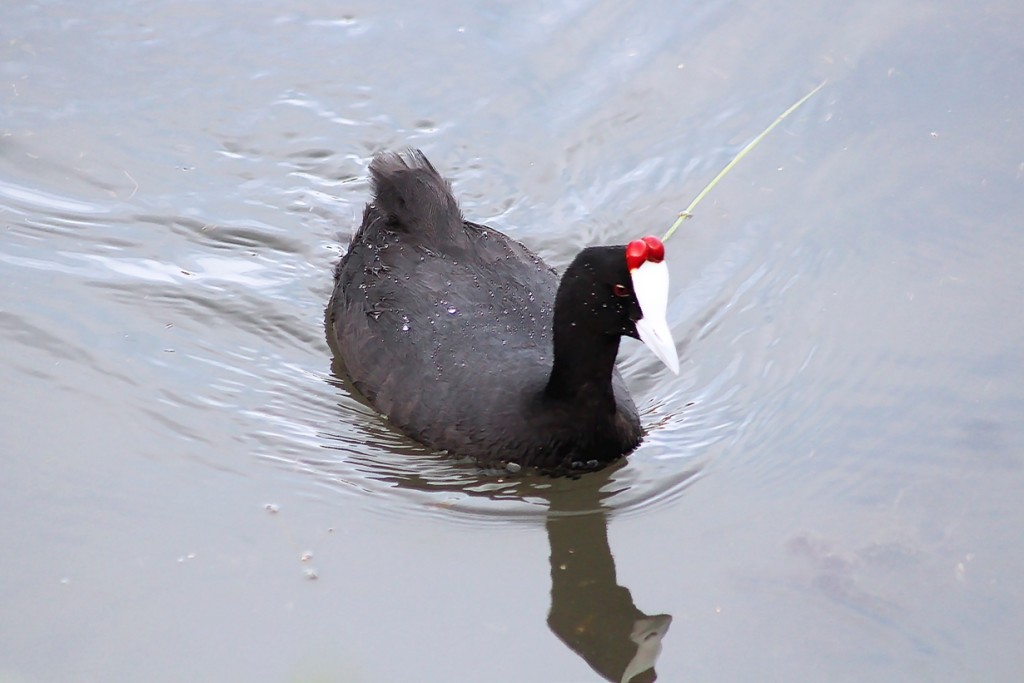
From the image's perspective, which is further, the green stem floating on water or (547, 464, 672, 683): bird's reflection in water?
the green stem floating on water

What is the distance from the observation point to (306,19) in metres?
8.12

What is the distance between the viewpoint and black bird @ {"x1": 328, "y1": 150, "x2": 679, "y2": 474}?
4.75 metres

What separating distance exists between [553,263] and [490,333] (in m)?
1.51

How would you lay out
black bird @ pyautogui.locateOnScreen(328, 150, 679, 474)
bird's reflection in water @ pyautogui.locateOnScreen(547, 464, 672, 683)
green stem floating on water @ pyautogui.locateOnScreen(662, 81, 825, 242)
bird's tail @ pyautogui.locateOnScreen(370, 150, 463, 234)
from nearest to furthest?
bird's reflection in water @ pyautogui.locateOnScreen(547, 464, 672, 683) < black bird @ pyautogui.locateOnScreen(328, 150, 679, 474) < bird's tail @ pyautogui.locateOnScreen(370, 150, 463, 234) < green stem floating on water @ pyautogui.locateOnScreen(662, 81, 825, 242)

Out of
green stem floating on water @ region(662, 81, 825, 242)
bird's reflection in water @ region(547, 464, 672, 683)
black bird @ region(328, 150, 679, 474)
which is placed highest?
green stem floating on water @ region(662, 81, 825, 242)

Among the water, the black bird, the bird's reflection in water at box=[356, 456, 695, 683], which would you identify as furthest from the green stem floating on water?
the bird's reflection in water at box=[356, 456, 695, 683]

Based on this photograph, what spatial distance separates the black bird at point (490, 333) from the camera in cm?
475

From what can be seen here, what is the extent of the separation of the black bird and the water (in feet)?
0.56

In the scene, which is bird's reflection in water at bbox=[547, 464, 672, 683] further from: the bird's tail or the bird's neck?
the bird's tail

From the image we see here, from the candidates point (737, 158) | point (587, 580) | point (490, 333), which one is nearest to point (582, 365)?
point (490, 333)

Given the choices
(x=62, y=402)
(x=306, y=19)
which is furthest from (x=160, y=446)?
(x=306, y=19)

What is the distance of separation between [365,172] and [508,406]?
8.56 feet

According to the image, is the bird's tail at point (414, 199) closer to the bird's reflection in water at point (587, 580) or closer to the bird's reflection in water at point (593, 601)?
the bird's reflection in water at point (587, 580)

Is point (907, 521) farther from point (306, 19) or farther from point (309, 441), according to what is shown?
point (306, 19)
